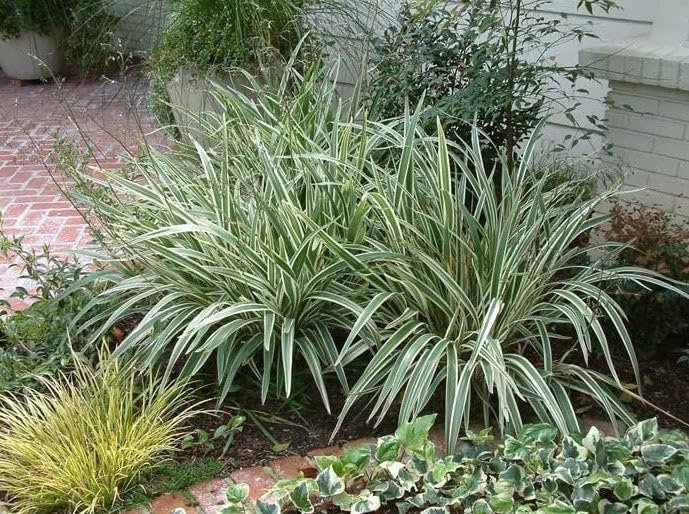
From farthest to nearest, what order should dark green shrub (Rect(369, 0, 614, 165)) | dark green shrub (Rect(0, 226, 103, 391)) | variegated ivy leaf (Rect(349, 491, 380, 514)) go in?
dark green shrub (Rect(369, 0, 614, 165)), dark green shrub (Rect(0, 226, 103, 391)), variegated ivy leaf (Rect(349, 491, 380, 514))

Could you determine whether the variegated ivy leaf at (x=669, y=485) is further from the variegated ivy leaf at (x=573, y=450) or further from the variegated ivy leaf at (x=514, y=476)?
the variegated ivy leaf at (x=514, y=476)

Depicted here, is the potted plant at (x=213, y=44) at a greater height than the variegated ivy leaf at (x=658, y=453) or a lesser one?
greater

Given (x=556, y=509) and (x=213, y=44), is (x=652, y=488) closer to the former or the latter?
(x=556, y=509)

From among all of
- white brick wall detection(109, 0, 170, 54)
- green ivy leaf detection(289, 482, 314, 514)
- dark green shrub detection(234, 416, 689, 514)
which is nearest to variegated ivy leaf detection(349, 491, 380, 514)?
dark green shrub detection(234, 416, 689, 514)

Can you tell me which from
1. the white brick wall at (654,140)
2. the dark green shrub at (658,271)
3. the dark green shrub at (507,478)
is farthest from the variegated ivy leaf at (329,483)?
the white brick wall at (654,140)

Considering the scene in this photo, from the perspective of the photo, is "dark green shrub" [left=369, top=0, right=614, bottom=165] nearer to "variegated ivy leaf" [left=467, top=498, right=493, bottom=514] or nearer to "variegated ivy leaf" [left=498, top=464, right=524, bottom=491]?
"variegated ivy leaf" [left=498, top=464, right=524, bottom=491]

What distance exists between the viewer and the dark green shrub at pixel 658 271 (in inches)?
112

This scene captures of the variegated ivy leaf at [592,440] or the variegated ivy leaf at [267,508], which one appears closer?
the variegated ivy leaf at [267,508]

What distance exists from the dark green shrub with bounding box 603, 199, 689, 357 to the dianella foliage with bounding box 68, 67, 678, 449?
0.13m

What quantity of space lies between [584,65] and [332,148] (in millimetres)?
1164

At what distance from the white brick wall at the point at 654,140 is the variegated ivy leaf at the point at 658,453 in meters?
1.37

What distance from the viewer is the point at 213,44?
4465 mm

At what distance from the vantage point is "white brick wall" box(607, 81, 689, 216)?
313 centimetres

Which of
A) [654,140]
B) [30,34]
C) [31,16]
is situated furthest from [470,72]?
[30,34]
